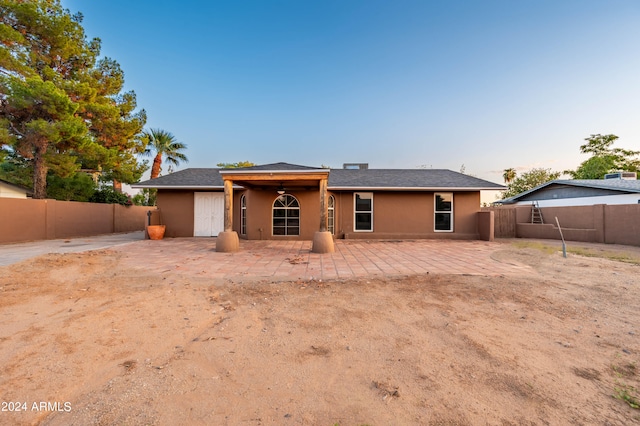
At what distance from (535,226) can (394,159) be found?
38.6 feet

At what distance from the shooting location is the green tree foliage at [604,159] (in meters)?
24.9

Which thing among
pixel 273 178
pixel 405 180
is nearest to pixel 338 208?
pixel 405 180

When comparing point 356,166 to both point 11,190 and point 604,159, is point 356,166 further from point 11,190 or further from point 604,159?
point 604,159

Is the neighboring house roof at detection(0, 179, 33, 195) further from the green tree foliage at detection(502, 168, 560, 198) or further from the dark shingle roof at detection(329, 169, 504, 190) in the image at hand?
the green tree foliage at detection(502, 168, 560, 198)

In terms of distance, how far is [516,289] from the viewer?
436 cm

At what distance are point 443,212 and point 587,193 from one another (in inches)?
454

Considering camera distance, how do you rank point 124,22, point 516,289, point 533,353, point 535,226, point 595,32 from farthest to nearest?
1. point 535,226
2. point 124,22
3. point 595,32
4. point 516,289
5. point 533,353

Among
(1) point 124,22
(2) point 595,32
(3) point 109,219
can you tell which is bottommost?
(3) point 109,219

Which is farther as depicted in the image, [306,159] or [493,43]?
[306,159]

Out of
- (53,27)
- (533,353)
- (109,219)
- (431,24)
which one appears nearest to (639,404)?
(533,353)

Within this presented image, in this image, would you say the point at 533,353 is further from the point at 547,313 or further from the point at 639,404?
the point at 547,313

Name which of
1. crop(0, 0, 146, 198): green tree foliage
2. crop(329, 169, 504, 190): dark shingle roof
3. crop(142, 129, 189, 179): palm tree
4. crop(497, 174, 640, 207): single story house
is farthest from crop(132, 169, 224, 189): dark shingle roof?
crop(497, 174, 640, 207): single story house

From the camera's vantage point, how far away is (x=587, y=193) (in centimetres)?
1576

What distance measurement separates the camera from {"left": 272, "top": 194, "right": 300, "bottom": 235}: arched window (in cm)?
1149
